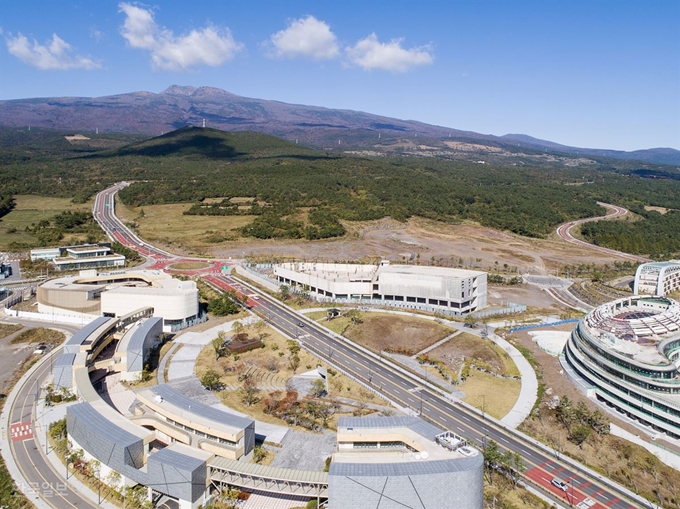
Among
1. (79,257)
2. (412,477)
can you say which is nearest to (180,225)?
(79,257)

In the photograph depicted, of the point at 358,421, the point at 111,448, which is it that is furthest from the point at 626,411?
the point at 111,448

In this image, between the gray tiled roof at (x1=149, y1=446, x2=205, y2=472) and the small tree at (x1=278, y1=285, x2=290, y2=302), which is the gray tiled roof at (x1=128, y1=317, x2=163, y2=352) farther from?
the small tree at (x1=278, y1=285, x2=290, y2=302)

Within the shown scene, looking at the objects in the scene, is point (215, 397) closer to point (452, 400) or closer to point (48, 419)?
point (48, 419)

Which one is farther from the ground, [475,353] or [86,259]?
[475,353]

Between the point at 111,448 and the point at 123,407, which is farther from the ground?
the point at 111,448

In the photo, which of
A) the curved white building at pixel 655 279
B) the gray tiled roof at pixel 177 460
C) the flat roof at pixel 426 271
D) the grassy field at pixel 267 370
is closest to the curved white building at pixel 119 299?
the grassy field at pixel 267 370

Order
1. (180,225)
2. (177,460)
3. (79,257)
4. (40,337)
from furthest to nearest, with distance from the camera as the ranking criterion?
(180,225) < (79,257) < (40,337) < (177,460)

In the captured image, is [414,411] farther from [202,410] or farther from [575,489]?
[202,410]
